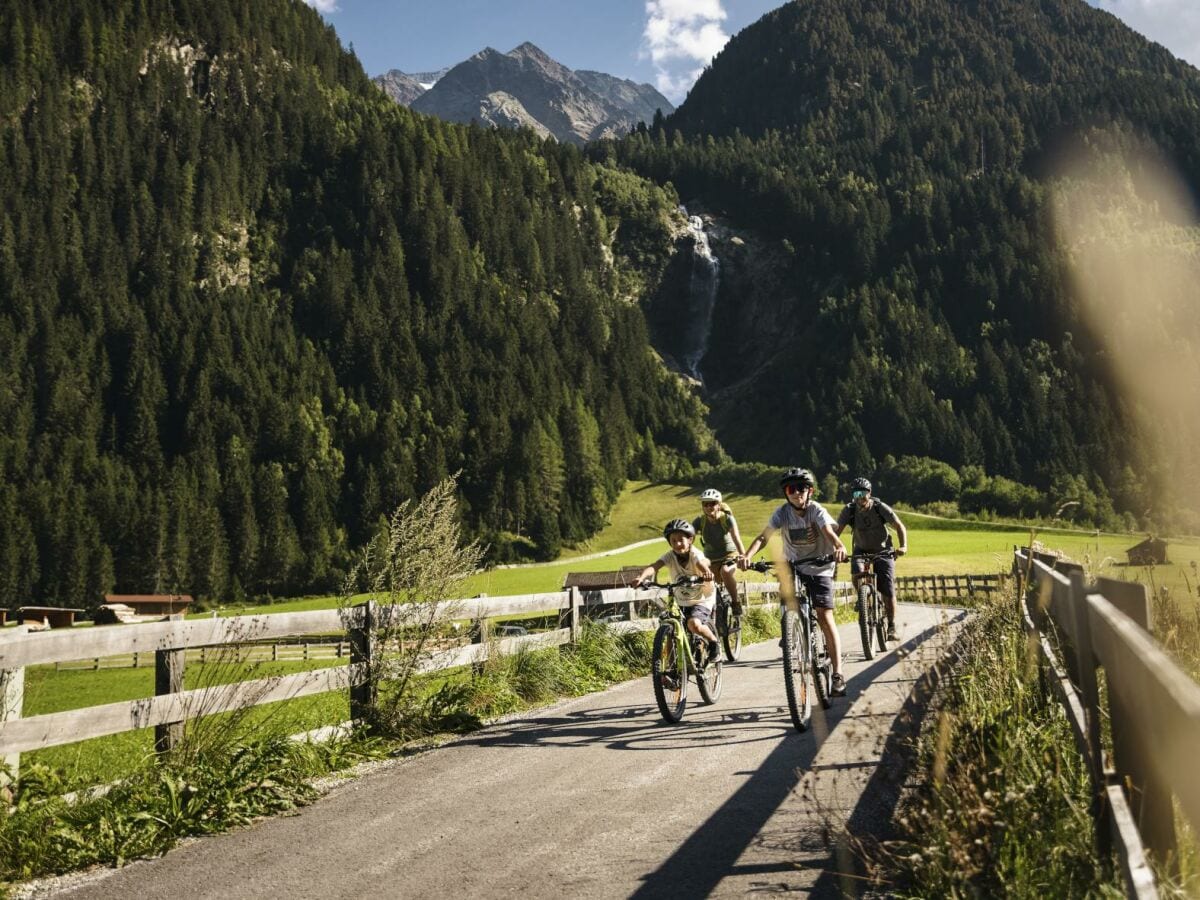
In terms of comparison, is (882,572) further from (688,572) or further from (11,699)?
(11,699)

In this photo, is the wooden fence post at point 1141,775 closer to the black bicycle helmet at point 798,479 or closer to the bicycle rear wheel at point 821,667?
the bicycle rear wheel at point 821,667

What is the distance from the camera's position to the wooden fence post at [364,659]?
320 inches

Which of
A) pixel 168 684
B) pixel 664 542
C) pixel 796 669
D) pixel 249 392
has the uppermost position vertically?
pixel 249 392

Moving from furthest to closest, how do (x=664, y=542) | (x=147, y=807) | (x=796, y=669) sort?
(x=664, y=542)
(x=796, y=669)
(x=147, y=807)

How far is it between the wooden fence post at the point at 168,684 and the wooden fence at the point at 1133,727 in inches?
219

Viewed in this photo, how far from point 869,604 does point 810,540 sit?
17.8ft

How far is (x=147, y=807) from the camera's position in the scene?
18.4ft

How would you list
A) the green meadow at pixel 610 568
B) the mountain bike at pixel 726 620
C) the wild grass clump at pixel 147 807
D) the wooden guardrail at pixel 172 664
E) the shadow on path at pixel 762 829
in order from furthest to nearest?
the mountain bike at pixel 726 620, the green meadow at pixel 610 568, the wooden guardrail at pixel 172 664, the wild grass clump at pixel 147 807, the shadow on path at pixel 762 829

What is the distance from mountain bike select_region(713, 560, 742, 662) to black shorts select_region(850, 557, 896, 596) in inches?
71.6

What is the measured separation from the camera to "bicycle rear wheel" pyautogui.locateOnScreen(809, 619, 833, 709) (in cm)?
822

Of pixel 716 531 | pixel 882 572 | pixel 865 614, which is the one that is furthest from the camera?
pixel 865 614

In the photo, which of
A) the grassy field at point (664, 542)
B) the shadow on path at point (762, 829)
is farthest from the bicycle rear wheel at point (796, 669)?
the grassy field at point (664, 542)

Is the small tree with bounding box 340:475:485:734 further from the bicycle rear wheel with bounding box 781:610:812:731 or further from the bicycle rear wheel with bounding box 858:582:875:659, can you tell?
the bicycle rear wheel with bounding box 858:582:875:659

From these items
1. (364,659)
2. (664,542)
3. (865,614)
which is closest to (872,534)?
(865,614)
